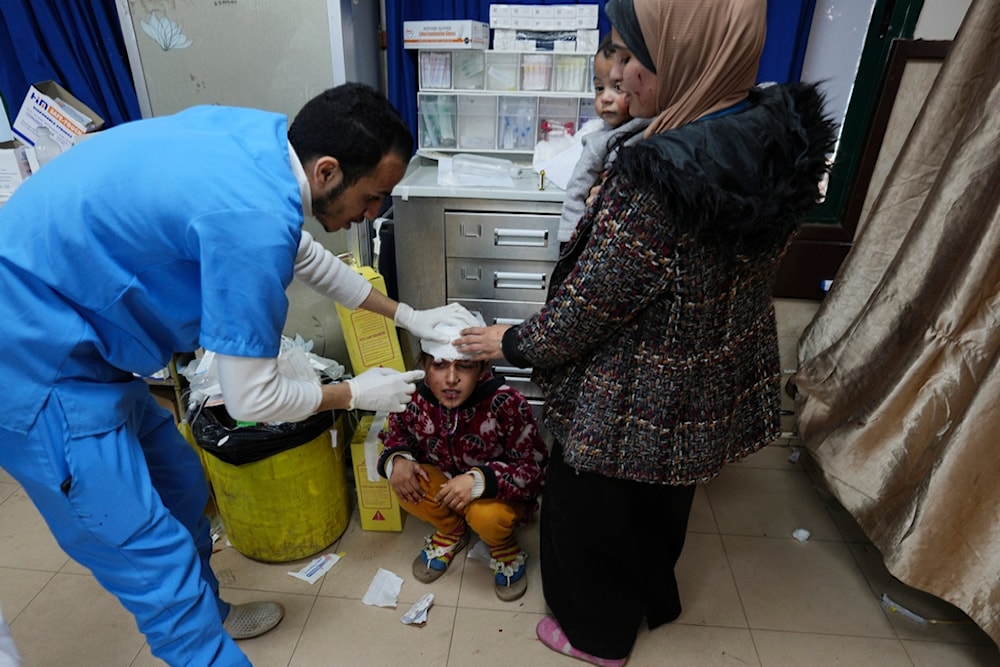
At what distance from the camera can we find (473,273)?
1.90 meters

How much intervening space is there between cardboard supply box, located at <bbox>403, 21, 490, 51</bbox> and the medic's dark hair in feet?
3.36

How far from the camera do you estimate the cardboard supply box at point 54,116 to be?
179cm

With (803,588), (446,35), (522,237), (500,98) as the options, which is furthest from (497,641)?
(446,35)

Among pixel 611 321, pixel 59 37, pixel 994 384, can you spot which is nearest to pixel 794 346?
pixel 994 384

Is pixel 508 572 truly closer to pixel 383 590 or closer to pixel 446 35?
pixel 383 590

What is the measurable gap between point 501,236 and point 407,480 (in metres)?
0.77

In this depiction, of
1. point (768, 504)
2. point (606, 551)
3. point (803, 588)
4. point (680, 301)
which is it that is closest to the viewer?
point (680, 301)

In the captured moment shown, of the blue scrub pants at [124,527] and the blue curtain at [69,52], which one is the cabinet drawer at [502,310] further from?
the blue curtain at [69,52]

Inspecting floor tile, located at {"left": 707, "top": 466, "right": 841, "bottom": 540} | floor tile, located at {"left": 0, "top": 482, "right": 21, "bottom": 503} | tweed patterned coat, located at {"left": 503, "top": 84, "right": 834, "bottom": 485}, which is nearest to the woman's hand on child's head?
tweed patterned coat, located at {"left": 503, "top": 84, "right": 834, "bottom": 485}

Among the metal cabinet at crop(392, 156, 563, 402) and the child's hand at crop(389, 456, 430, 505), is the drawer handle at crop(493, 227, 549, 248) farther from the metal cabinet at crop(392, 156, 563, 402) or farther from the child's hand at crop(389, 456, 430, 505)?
the child's hand at crop(389, 456, 430, 505)

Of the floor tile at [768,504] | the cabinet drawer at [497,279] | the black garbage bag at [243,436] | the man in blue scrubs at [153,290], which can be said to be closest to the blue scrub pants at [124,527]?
the man in blue scrubs at [153,290]

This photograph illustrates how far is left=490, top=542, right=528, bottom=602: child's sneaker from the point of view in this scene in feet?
5.24

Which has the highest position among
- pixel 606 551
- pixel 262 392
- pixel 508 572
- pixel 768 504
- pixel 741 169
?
pixel 741 169

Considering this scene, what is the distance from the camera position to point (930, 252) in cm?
154
